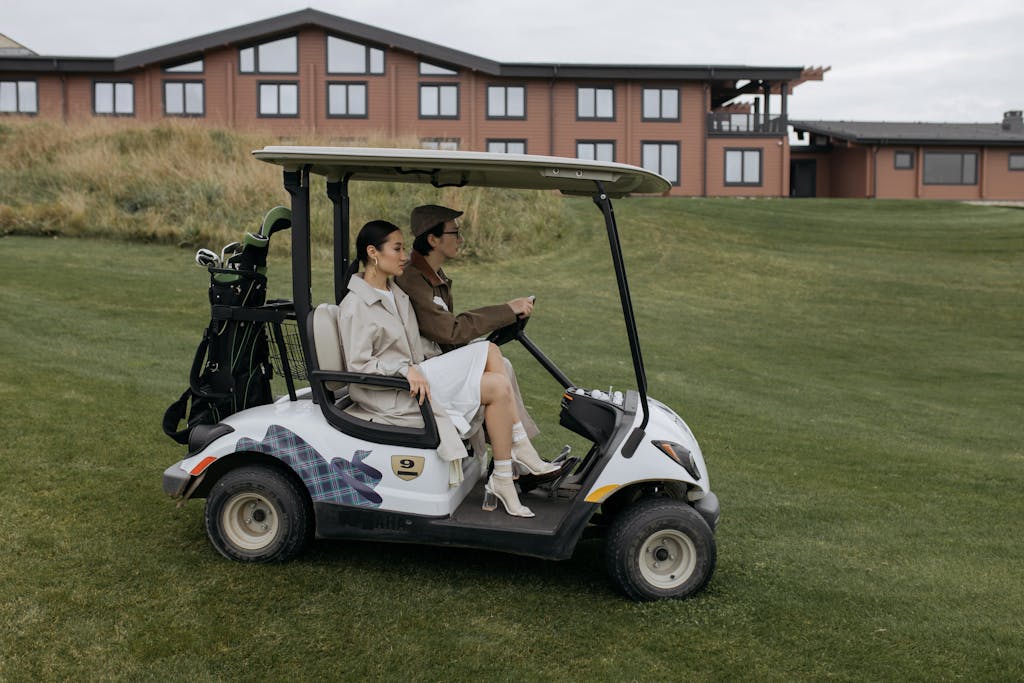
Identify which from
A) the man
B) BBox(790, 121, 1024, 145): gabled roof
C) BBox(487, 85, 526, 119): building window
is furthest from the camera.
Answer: BBox(790, 121, 1024, 145): gabled roof

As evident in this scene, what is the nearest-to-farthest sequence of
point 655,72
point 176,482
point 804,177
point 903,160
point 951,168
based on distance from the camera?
point 176,482
point 655,72
point 903,160
point 951,168
point 804,177

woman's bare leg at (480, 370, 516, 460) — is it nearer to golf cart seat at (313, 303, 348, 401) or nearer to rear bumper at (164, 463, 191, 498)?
golf cart seat at (313, 303, 348, 401)

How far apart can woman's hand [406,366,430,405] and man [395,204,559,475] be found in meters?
0.36

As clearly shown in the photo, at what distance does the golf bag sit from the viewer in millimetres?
4531

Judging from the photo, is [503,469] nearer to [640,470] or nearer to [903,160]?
[640,470]

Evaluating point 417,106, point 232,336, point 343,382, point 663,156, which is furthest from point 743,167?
point 343,382

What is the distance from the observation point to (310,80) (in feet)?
113

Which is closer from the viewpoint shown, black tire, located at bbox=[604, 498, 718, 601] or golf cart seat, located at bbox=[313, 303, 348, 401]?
black tire, located at bbox=[604, 498, 718, 601]

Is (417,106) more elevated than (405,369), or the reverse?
(417,106)

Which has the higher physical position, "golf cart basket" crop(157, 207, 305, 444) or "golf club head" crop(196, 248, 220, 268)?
"golf club head" crop(196, 248, 220, 268)

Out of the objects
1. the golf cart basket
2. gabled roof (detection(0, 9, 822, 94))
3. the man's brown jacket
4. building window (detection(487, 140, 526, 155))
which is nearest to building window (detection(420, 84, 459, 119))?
gabled roof (detection(0, 9, 822, 94))

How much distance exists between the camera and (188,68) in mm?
34469

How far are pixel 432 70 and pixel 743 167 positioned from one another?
11.6 m

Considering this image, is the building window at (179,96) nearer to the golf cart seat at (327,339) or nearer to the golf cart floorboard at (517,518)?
the golf cart seat at (327,339)
